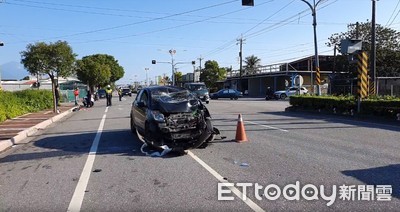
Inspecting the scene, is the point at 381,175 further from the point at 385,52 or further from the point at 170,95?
the point at 385,52

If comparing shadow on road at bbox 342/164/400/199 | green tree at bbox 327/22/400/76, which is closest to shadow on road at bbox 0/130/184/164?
shadow on road at bbox 342/164/400/199

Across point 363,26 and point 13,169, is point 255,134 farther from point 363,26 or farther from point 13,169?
point 363,26

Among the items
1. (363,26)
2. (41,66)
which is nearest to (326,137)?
(41,66)

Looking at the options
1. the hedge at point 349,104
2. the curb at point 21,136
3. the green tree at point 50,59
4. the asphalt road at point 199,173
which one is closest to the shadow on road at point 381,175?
the asphalt road at point 199,173

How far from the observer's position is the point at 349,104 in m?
19.7

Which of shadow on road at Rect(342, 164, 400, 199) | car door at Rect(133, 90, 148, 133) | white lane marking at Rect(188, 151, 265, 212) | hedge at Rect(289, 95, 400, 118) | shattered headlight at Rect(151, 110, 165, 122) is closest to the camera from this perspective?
white lane marking at Rect(188, 151, 265, 212)

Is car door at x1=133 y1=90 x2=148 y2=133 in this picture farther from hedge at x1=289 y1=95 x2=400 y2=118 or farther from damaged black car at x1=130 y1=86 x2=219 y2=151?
hedge at x1=289 y1=95 x2=400 y2=118

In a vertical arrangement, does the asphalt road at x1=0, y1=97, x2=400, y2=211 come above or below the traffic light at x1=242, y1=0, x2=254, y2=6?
below

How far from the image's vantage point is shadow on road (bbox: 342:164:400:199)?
6.44 meters

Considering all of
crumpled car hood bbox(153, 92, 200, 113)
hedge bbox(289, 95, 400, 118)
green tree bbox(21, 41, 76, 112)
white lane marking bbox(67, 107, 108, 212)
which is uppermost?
green tree bbox(21, 41, 76, 112)

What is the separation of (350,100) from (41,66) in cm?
1982

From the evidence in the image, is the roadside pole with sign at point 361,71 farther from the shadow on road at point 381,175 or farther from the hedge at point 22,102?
the hedge at point 22,102

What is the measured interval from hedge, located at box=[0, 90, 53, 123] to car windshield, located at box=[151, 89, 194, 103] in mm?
10191

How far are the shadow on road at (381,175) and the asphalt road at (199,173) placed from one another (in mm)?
16
